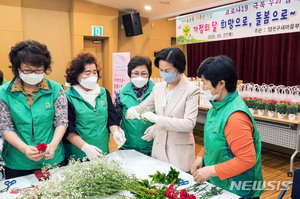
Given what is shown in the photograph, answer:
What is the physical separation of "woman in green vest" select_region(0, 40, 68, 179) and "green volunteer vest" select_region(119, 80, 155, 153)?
0.58 metres

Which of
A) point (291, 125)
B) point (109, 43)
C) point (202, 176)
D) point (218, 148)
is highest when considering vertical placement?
point (109, 43)

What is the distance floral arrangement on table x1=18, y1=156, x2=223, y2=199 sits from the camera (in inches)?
46.0

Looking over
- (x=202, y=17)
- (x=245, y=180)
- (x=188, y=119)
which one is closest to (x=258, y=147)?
(x=245, y=180)

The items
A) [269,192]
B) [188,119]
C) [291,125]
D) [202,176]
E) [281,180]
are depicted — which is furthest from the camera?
[291,125]

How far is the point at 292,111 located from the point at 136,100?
8.63ft

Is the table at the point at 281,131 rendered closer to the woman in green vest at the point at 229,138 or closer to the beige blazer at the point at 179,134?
the beige blazer at the point at 179,134

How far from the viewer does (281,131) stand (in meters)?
3.91

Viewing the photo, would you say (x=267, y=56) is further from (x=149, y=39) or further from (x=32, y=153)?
(x=32, y=153)

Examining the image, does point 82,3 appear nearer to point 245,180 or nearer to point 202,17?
point 202,17

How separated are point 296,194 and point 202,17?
3.97m

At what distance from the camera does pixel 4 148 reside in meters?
1.67

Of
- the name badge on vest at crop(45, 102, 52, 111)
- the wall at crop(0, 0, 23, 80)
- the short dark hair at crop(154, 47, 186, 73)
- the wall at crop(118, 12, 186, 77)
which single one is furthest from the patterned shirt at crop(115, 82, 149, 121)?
the wall at crop(118, 12, 186, 77)

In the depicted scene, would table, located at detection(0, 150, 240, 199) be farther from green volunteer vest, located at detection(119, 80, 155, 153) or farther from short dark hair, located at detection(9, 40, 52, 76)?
short dark hair, located at detection(9, 40, 52, 76)

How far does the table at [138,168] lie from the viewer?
1446 millimetres
